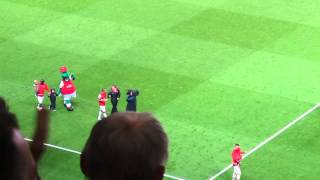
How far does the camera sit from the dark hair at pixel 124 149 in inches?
155

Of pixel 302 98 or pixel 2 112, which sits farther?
pixel 302 98

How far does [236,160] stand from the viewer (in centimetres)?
1605

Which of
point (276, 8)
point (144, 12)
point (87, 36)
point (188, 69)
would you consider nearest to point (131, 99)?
point (188, 69)

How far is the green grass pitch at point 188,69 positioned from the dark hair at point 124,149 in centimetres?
1257

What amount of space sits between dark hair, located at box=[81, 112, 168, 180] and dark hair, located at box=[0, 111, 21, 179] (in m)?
0.35

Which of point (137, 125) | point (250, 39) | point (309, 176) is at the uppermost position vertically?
point (137, 125)

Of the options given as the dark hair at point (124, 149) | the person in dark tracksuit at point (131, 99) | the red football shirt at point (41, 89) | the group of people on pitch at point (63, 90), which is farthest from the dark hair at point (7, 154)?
the red football shirt at point (41, 89)

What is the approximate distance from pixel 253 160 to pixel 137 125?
13.7 meters

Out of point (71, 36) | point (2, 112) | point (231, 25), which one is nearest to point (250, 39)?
point (231, 25)

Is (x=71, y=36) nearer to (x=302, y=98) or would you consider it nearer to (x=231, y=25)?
(x=231, y=25)

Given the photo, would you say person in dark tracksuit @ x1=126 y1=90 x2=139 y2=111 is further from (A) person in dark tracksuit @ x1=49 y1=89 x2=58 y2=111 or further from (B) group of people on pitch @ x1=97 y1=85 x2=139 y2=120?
(A) person in dark tracksuit @ x1=49 y1=89 x2=58 y2=111

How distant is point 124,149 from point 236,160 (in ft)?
40.3

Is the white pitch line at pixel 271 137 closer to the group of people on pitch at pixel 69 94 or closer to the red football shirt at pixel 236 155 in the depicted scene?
the red football shirt at pixel 236 155

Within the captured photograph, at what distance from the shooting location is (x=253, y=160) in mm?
17375
